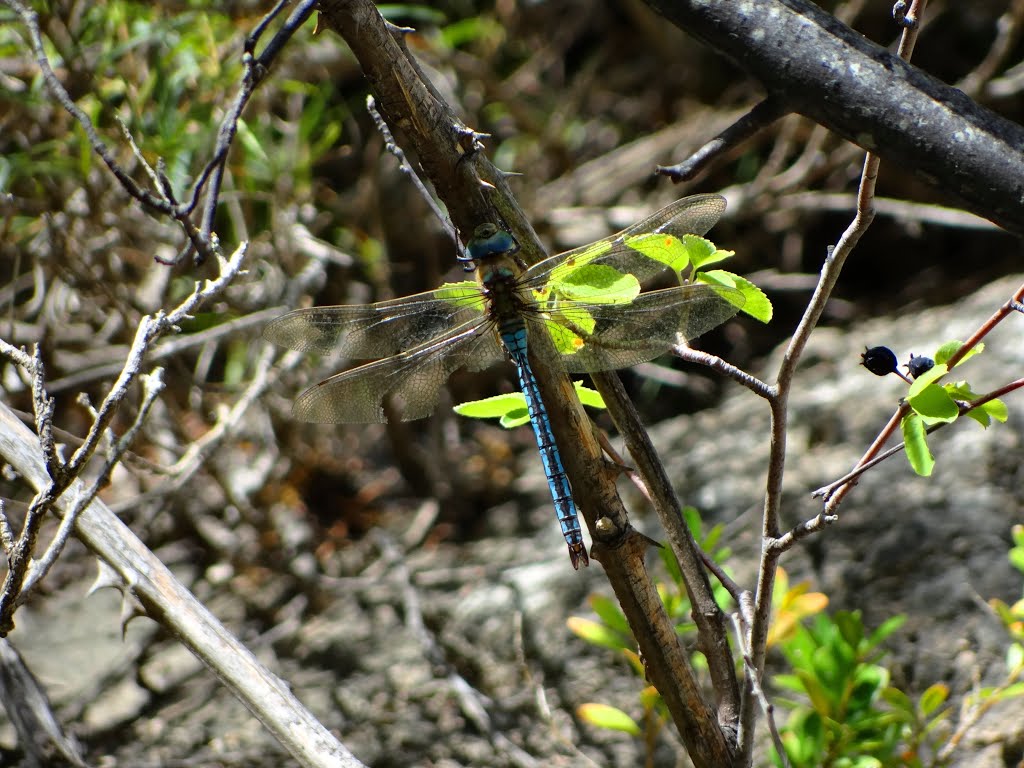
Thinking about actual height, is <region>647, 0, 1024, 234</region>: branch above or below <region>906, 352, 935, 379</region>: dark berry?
above

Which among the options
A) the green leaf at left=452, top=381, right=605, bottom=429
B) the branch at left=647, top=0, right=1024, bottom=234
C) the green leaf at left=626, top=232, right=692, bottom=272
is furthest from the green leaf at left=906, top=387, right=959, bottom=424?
the green leaf at left=452, top=381, right=605, bottom=429

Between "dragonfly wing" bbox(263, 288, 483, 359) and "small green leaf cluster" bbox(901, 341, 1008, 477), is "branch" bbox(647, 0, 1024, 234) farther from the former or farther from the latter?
"dragonfly wing" bbox(263, 288, 483, 359)

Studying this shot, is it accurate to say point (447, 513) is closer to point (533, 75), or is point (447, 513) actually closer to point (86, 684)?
point (86, 684)

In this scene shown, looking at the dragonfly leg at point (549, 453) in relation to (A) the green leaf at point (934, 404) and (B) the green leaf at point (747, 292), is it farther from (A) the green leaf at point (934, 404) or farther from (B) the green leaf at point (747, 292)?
(A) the green leaf at point (934, 404)

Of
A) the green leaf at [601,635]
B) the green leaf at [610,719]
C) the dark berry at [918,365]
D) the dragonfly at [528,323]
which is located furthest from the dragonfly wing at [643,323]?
the green leaf at [610,719]

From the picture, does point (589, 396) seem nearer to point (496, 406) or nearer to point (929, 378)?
point (496, 406)

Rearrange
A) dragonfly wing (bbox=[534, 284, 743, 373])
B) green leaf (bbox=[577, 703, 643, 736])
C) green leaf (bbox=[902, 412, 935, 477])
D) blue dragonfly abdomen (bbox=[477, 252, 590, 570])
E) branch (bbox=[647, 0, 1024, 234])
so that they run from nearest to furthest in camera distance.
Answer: branch (bbox=[647, 0, 1024, 234]), green leaf (bbox=[902, 412, 935, 477]), blue dragonfly abdomen (bbox=[477, 252, 590, 570]), dragonfly wing (bbox=[534, 284, 743, 373]), green leaf (bbox=[577, 703, 643, 736])
